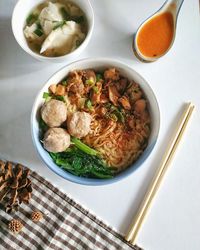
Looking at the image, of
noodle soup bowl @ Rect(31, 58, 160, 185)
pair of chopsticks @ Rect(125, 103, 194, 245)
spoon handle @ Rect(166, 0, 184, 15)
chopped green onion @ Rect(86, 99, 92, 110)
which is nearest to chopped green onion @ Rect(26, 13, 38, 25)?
noodle soup bowl @ Rect(31, 58, 160, 185)

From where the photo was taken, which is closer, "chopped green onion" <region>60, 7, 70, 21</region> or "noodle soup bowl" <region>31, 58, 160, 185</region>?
"noodle soup bowl" <region>31, 58, 160, 185</region>

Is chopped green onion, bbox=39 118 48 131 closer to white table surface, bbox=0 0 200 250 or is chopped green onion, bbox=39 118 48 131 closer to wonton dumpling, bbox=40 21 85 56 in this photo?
white table surface, bbox=0 0 200 250

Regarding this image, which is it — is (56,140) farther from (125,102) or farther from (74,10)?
(74,10)

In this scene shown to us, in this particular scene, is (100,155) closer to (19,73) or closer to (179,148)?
(179,148)

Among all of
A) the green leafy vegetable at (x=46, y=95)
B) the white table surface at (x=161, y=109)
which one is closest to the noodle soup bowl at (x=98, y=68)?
the green leafy vegetable at (x=46, y=95)

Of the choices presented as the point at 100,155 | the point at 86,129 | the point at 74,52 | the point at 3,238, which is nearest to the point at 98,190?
the point at 100,155
